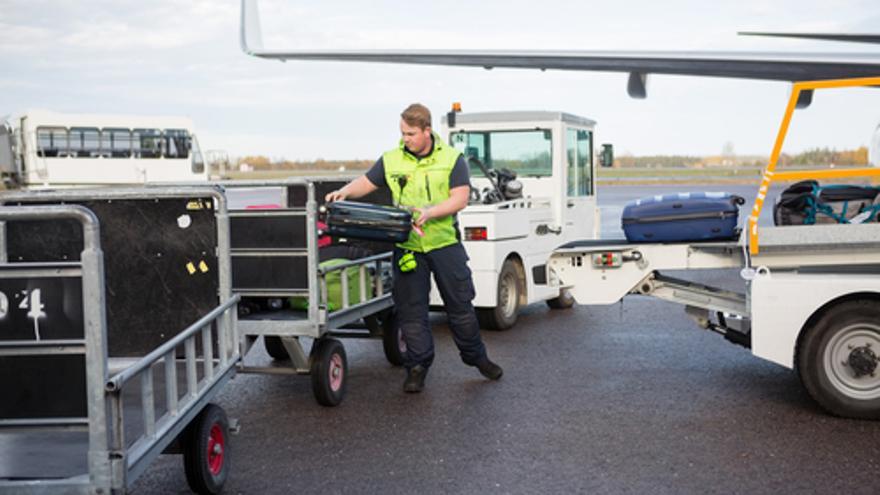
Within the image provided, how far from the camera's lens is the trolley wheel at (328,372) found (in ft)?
21.4

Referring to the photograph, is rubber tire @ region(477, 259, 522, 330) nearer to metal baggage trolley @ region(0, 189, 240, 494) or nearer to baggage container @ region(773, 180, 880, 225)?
baggage container @ region(773, 180, 880, 225)

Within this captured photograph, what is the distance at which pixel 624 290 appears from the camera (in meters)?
7.28

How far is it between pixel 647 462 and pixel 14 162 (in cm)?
3350

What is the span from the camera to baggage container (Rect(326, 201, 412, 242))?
21.5 ft

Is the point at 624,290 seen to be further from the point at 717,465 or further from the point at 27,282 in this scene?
the point at 27,282

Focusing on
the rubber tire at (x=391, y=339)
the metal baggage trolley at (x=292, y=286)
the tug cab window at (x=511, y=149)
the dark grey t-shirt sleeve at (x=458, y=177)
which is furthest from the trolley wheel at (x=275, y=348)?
the tug cab window at (x=511, y=149)

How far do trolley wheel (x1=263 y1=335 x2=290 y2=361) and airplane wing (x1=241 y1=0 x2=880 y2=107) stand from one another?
14.1ft

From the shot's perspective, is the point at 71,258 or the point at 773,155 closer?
the point at 71,258

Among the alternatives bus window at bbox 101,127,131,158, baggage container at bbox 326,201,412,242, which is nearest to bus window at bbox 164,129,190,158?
bus window at bbox 101,127,131,158

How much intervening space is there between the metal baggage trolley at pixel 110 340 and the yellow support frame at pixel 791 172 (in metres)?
3.20

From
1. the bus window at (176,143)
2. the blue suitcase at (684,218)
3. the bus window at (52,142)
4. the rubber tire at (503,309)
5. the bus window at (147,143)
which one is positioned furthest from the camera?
the bus window at (176,143)

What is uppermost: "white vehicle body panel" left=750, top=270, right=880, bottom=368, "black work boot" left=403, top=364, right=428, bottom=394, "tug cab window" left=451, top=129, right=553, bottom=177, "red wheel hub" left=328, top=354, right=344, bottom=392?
"tug cab window" left=451, top=129, right=553, bottom=177

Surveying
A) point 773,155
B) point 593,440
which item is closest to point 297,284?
point 593,440

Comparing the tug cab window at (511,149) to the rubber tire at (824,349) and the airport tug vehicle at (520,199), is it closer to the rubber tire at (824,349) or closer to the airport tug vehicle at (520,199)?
the airport tug vehicle at (520,199)
